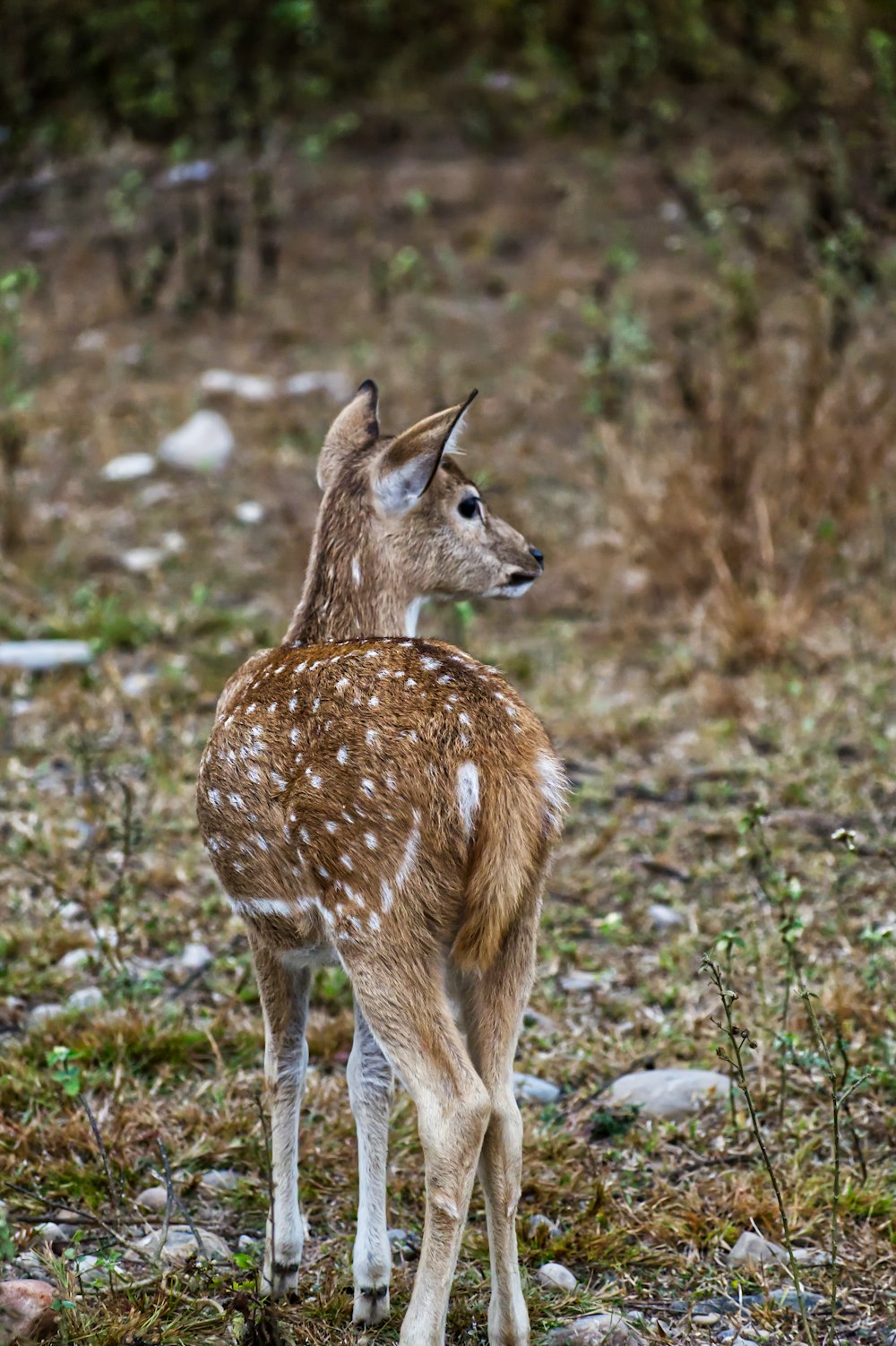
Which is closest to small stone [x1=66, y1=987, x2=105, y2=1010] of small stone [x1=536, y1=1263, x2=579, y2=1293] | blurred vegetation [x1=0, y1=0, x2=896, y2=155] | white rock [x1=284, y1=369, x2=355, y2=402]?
small stone [x1=536, y1=1263, x2=579, y2=1293]

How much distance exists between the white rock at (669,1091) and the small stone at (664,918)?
82 centimetres

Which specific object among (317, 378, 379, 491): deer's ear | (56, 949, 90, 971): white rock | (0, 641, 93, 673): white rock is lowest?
(0, 641, 93, 673): white rock

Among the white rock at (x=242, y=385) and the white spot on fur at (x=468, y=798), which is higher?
the white spot on fur at (x=468, y=798)

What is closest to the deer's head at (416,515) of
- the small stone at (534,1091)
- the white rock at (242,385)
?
the small stone at (534,1091)

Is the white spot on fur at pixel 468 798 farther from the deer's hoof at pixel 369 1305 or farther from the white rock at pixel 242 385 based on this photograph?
the white rock at pixel 242 385

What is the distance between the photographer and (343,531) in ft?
13.6

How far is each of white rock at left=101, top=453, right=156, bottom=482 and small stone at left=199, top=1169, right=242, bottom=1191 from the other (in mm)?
5564

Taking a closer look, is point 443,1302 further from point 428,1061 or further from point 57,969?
point 57,969

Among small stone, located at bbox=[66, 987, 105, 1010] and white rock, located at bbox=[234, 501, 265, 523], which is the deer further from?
white rock, located at bbox=[234, 501, 265, 523]

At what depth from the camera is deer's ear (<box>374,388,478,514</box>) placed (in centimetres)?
402

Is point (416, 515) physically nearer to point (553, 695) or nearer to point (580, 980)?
point (580, 980)

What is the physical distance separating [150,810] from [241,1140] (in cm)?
192

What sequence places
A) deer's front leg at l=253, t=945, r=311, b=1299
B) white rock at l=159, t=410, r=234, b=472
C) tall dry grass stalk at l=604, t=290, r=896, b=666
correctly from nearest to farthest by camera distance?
deer's front leg at l=253, t=945, r=311, b=1299, tall dry grass stalk at l=604, t=290, r=896, b=666, white rock at l=159, t=410, r=234, b=472

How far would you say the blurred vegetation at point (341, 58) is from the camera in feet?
39.3
